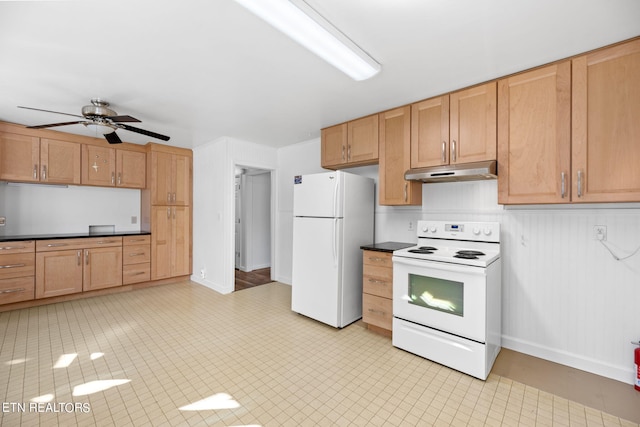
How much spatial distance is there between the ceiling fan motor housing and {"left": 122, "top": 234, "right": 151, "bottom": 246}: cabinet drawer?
2197 mm

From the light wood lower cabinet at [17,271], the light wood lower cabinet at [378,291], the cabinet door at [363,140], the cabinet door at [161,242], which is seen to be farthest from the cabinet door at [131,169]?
the light wood lower cabinet at [378,291]

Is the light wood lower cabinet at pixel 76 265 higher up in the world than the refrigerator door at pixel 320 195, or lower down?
lower down

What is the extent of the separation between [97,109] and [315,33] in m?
2.44

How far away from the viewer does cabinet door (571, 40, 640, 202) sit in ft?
5.90

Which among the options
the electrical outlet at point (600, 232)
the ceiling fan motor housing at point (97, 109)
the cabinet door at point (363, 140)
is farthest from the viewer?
the cabinet door at point (363, 140)

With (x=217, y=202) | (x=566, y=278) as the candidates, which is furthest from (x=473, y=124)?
(x=217, y=202)

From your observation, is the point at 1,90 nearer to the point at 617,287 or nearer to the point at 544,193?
the point at 544,193

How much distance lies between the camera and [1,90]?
101 inches

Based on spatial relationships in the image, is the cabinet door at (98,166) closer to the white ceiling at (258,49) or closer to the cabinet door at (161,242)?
the cabinet door at (161,242)

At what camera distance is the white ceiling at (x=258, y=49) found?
5.09 ft

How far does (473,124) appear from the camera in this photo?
95.8 inches

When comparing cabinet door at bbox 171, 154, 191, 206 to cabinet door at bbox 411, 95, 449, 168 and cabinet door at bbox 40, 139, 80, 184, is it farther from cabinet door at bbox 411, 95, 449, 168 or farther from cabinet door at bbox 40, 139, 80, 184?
cabinet door at bbox 411, 95, 449, 168

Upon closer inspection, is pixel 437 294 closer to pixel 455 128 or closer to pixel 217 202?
pixel 455 128

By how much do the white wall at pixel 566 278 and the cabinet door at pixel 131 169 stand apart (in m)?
4.62
